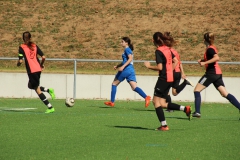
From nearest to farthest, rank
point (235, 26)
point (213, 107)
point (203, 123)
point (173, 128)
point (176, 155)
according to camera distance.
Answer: point (176, 155), point (173, 128), point (203, 123), point (213, 107), point (235, 26)

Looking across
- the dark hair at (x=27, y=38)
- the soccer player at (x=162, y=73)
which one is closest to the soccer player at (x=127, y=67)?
the dark hair at (x=27, y=38)

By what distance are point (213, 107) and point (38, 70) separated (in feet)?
18.8

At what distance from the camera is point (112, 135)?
11.9 m

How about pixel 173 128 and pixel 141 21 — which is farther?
pixel 141 21

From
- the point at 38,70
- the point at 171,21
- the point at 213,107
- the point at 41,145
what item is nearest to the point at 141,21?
the point at 171,21

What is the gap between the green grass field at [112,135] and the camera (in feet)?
31.8

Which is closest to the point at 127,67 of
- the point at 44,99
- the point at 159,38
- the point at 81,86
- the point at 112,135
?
the point at 44,99

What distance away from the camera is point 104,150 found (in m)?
9.98

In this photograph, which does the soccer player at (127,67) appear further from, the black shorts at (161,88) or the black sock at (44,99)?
the black shorts at (161,88)

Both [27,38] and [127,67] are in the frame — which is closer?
[27,38]

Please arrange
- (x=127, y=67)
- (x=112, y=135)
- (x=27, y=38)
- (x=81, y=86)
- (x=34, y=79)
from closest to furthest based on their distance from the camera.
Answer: (x=112, y=135)
(x=27, y=38)
(x=34, y=79)
(x=127, y=67)
(x=81, y=86)

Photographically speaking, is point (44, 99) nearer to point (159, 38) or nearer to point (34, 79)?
→ point (34, 79)

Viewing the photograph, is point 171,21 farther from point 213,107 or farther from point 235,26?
point 213,107

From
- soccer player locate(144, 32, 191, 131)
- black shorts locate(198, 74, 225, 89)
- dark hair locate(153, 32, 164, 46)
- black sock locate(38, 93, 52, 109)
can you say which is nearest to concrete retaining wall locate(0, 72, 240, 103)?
black sock locate(38, 93, 52, 109)
